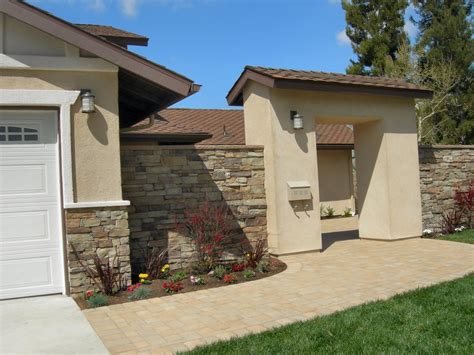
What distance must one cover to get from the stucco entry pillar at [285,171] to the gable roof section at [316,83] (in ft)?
1.17

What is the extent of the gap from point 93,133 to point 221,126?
36.7ft

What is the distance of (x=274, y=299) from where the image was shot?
6.20 metres

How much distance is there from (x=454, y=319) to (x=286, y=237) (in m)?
4.65

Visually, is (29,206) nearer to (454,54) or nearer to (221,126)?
(221,126)

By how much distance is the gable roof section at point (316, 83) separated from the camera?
9180 mm

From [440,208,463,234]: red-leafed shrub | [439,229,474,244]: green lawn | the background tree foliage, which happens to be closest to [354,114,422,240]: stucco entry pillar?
[439,229,474,244]: green lawn

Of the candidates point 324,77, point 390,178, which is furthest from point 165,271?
point 390,178

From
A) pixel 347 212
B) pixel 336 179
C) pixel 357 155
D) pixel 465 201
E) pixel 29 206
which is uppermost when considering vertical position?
pixel 357 155

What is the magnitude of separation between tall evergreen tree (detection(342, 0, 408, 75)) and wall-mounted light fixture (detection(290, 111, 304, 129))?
17836 millimetres

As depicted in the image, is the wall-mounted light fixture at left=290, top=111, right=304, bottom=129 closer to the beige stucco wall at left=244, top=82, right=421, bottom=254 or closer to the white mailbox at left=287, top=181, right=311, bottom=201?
the beige stucco wall at left=244, top=82, right=421, bottom=254

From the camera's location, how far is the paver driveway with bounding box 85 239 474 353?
196 inches

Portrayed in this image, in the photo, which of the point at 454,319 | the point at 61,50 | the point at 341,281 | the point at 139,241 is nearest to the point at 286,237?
the point at 341,281

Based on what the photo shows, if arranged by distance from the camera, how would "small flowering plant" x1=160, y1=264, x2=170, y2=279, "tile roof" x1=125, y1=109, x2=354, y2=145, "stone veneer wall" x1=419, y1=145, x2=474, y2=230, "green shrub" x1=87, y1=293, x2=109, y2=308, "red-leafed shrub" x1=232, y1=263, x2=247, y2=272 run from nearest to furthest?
"green shrub" x1=87, y1=293, x2=109, y2=308 < "small flowering plant" x1=160, y1=264, x2=170, y2=279 < "red-leafed shrub" x1=232, y1=263, x2=247, y2=272 < "stone veneer wall" x1=419, y1=145, x2=474, y2=230 < "tile roof" x1=125, y1=109, x2=354, y2=145

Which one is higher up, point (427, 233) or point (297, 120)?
point (297, 120)
